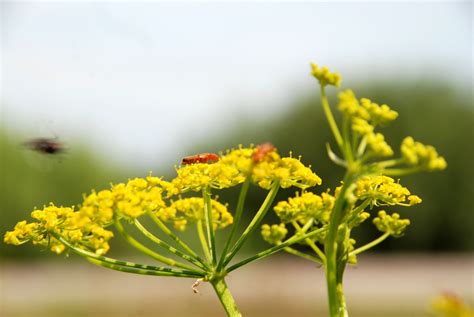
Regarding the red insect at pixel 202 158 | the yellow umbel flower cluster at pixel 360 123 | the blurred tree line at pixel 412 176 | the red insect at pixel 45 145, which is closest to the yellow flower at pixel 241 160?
the red insect at pixel 202 158

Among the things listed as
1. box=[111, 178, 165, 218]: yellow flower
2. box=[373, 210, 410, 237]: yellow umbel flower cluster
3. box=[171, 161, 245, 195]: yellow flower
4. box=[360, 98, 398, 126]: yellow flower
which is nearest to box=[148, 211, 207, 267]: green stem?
box=[111, 178, 165, 218]: yellow flower

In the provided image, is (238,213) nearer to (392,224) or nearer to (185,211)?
(185,211)

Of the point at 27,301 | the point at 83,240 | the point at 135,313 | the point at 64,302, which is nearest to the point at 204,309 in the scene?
the point at 135,313

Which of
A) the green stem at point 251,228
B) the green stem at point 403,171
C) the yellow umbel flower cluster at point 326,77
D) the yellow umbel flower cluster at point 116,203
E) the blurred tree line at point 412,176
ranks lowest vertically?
the blurred tree line at point 412,176

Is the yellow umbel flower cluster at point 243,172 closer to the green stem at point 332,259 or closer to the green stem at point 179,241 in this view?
the green stem at point 179,241

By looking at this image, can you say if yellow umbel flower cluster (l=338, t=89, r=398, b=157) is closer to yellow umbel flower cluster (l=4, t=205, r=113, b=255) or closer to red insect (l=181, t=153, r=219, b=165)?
red insect (l=181, t=153, r=219, b=165)

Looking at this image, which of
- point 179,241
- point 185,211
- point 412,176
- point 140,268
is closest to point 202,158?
point 185,211
